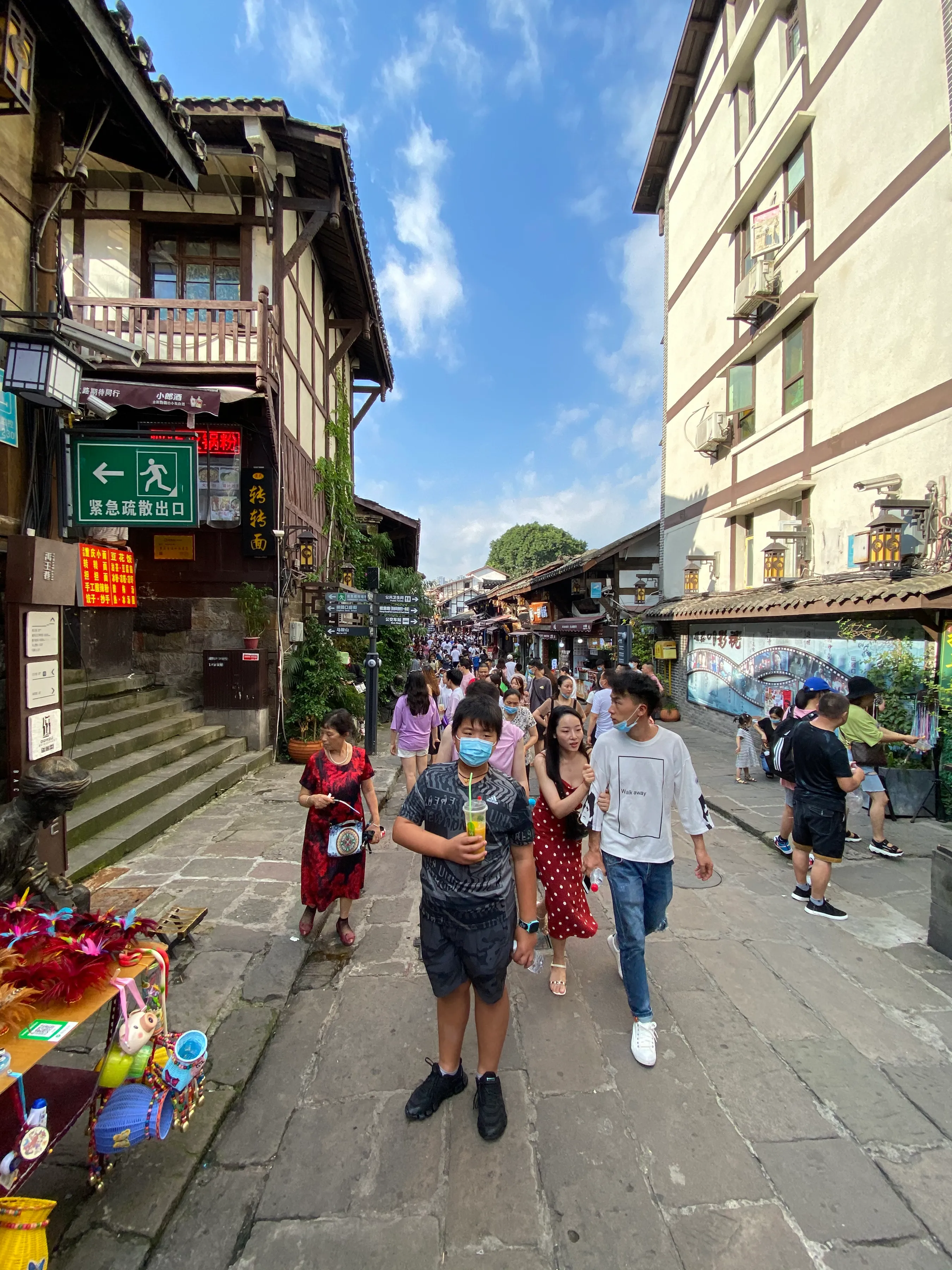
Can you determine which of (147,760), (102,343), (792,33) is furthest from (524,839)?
(792,33)

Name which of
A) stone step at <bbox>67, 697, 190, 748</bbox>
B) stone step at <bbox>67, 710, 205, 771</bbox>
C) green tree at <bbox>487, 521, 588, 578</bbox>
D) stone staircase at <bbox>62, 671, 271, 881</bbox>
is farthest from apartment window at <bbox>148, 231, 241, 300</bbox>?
green tree at <bbox>487, 521, 588, 578</bbox>

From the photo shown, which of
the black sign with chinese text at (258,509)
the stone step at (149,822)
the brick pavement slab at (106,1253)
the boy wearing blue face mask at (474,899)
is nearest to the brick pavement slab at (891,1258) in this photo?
the boy wearing blue face mask at (474,899)

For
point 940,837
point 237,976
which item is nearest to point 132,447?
point 237,976

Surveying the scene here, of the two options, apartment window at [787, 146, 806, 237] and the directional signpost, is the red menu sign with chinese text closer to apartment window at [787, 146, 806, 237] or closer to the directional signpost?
the directional signpost

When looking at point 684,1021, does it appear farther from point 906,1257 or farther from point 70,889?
point 70,889

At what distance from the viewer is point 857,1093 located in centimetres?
268

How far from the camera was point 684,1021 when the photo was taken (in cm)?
318

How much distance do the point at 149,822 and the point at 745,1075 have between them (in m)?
5.37

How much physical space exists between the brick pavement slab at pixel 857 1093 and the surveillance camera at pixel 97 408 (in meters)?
6.08

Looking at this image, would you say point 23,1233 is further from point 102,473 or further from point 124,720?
point 124,720

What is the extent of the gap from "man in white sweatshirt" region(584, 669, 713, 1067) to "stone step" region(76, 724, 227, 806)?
4927mm

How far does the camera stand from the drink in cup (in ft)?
7.39

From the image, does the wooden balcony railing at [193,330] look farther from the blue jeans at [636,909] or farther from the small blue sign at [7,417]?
the blue jeans at [636,909]

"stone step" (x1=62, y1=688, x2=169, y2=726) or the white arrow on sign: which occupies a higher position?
the white arrow on sign
